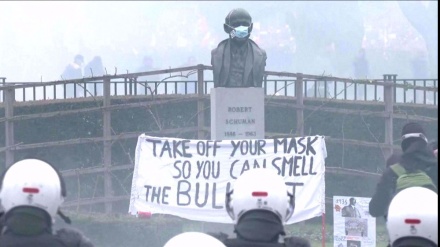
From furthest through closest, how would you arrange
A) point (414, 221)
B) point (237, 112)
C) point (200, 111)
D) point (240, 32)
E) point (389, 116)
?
1. point (200, 111)
2. point (389, 116)
3. point (237, 112)
4. point (240, 32)
5. point (414, 221)

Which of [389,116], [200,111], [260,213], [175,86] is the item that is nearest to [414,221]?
[260,213]

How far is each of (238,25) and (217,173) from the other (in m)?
1.93

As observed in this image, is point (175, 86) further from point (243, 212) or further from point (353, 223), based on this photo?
point (243, 212)

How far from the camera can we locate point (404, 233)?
4297 mm

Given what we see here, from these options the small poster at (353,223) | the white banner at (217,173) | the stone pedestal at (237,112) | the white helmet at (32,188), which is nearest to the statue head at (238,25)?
the stone pedestal at (237,112)

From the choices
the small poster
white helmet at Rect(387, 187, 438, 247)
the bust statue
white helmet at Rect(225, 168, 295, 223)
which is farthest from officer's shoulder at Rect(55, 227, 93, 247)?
the bust statue

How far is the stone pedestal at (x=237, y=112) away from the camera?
11.2 m

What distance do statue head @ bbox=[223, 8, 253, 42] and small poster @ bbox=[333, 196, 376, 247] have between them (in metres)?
2.57

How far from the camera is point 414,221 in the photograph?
14.0 ft

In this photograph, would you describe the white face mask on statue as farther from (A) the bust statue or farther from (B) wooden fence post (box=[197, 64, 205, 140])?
(B) wooden fence post (box=[197, 64, 205, 140])

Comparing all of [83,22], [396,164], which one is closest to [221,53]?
[396,164]

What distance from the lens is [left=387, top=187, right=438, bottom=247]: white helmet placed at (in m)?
4.27

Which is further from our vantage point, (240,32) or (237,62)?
(237,62)

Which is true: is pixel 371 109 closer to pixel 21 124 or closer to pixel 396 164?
pixel 21 124
